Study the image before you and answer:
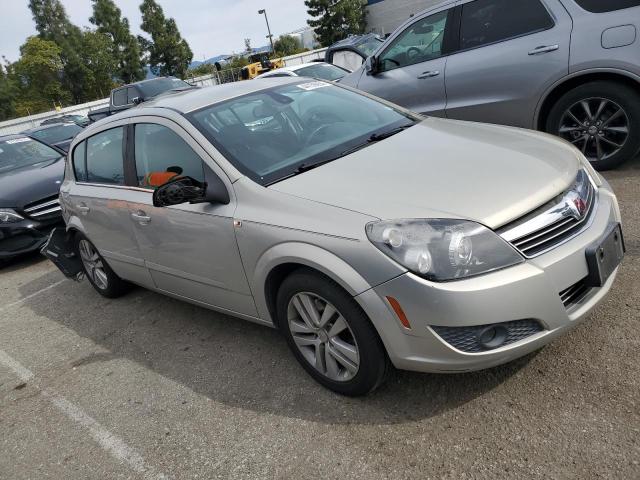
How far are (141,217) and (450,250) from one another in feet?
7.14

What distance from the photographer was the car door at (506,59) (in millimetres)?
4711

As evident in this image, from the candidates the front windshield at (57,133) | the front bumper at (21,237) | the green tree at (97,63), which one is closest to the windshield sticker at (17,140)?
the front bumper at (21,237)

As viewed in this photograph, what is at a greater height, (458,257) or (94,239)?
(458,257)

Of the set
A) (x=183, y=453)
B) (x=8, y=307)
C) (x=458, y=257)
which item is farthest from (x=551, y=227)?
(x=8, y=307)

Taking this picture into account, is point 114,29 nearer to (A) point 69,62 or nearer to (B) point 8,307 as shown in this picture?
(A) point 69,62

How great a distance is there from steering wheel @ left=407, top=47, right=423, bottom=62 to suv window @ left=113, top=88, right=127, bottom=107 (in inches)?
444

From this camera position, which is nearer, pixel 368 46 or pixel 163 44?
pixel 368 46

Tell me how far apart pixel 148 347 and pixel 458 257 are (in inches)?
97.9

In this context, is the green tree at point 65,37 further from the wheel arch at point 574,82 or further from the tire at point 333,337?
the tire at point 333,337

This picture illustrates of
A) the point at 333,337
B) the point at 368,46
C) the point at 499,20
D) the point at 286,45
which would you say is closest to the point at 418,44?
the point at 499,20

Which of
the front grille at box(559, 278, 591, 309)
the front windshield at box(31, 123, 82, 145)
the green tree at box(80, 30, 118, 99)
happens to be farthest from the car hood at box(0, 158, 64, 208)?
the green tree at box(80, 30, 118, 99)

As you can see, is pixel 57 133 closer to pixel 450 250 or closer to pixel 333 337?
pixel 333 337

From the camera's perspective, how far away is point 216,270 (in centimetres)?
303

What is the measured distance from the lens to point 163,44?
5828 cm
